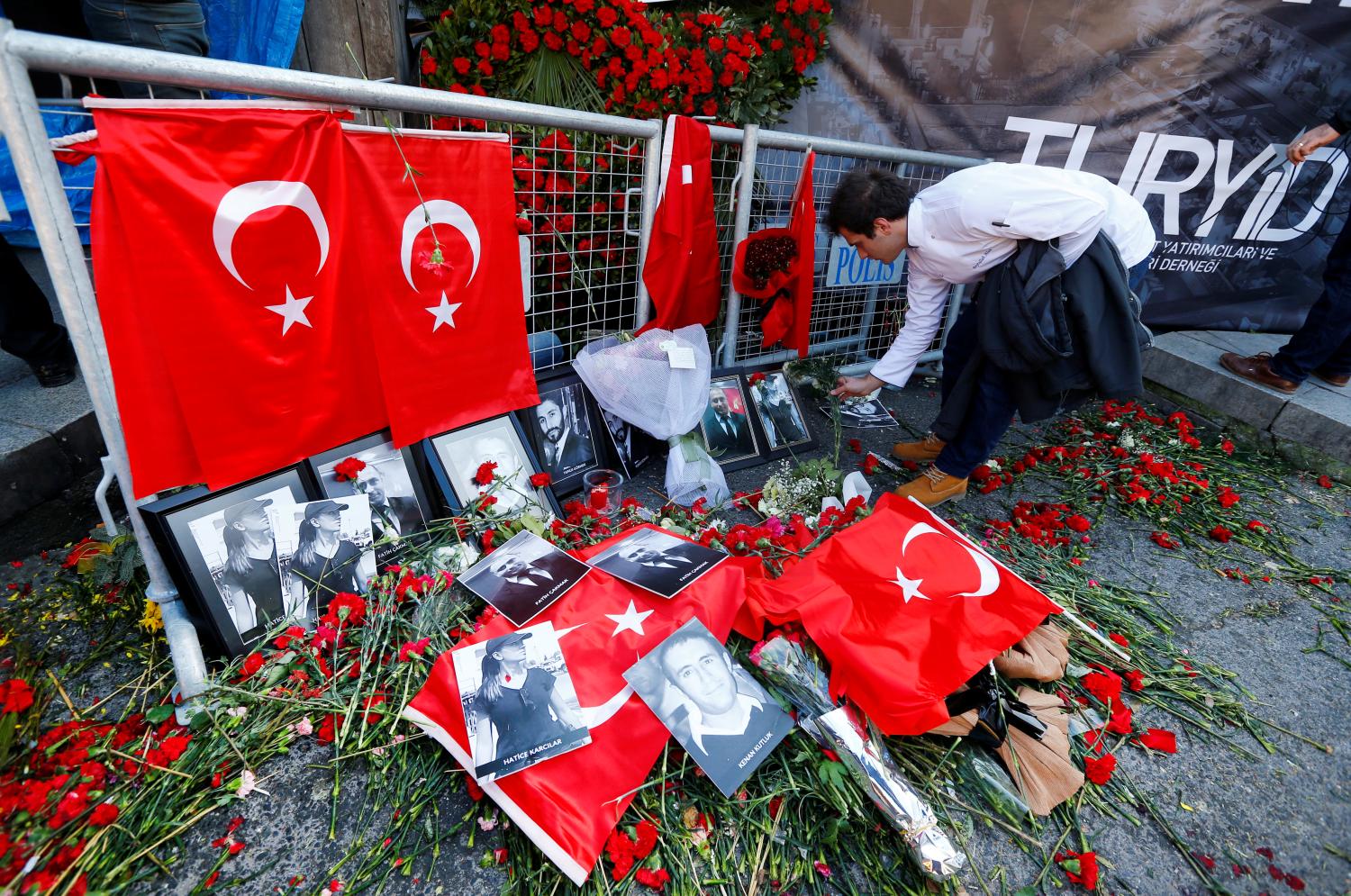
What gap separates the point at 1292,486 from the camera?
11.4 feet

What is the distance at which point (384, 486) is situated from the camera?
7.22 feet

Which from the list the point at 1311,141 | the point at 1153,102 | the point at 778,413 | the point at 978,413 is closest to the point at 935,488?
the point at 978,413

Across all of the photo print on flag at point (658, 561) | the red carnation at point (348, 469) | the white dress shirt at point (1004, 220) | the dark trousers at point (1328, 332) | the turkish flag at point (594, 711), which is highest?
the white dress shirt at point (1004, 220)

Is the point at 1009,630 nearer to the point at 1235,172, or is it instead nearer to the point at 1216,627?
the point at 1216,627

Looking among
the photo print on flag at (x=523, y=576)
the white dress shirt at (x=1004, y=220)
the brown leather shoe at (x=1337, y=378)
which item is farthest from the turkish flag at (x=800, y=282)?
the brown leather shoe at (x=1337, y=378)

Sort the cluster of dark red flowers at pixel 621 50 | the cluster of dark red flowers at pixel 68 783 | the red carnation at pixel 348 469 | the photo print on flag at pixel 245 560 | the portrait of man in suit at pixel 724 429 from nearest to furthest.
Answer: the cluster of dark red flowers at pixel 68 783 < the photo print on flag at pixel 245 560 < the red carnation at pixel 348 469 < the portrait of man in suit at pixel 724 429 < the cluster of dark red flowers at pixel 621 50

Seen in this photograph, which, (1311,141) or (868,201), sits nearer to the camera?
(868,201)

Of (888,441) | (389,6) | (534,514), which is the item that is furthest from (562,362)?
(389,6)

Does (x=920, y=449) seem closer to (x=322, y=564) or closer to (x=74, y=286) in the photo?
(x=322, y=564)

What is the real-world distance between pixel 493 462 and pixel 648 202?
142 centimetres

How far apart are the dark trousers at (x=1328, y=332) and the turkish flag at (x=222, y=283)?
4938mm

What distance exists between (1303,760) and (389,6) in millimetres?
5348

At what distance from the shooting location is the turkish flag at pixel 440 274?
6.55ft

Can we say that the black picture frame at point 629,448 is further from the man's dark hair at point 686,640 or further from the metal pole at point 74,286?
the metal pole at point 74,286
